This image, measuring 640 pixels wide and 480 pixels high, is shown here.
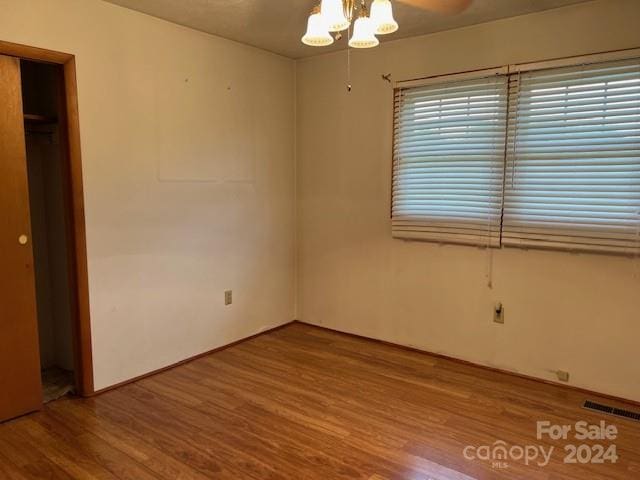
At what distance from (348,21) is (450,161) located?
1.79 metres

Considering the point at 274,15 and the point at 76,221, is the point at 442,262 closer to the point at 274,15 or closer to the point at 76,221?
the point at 274,15

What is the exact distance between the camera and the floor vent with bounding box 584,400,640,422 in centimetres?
268

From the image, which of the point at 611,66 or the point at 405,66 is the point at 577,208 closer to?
the point at 611,66

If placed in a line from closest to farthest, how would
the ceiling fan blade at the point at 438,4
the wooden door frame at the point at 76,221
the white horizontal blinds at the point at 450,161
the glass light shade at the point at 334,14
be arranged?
1. the glass light shade at the point at 334,14
2. the ceiling fan blade at the point at 438,4
3. the wooden door frame at the point at 76,221
4. the white horizontal blinds at the point at 450,161

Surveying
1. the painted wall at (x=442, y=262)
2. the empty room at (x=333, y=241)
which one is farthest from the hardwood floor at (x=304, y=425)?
the painted wall at (x=442, y=262)

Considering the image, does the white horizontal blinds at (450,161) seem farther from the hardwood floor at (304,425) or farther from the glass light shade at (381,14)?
the glass light shade at (381,14)

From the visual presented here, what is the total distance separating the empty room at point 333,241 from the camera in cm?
245

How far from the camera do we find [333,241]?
13.5 ft

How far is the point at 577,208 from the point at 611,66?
845 millimetres

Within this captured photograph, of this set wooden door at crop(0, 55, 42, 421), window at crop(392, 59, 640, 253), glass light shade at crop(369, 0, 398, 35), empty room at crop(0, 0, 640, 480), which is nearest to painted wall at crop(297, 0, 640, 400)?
empty room at crop(0, 0, 640, 480)

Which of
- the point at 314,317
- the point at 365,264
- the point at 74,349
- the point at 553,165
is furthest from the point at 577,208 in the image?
the point at 74,349

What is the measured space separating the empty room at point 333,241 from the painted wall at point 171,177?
17mm

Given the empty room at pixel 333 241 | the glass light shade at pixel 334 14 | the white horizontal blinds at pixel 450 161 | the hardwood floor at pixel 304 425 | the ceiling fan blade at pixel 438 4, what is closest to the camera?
the glass light shade at pixel 334 14

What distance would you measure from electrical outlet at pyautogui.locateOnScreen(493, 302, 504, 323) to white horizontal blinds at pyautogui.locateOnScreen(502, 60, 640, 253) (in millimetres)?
458
